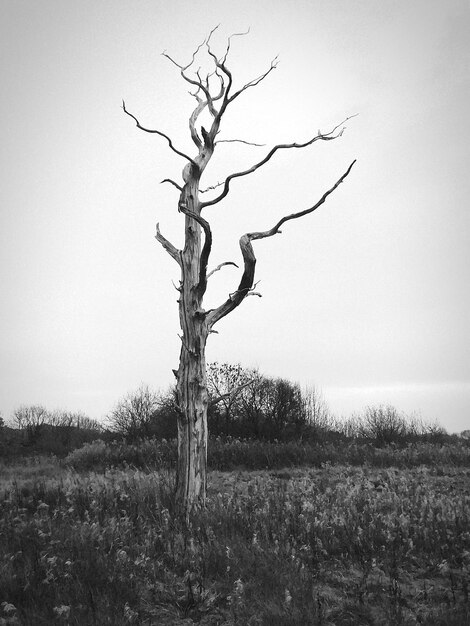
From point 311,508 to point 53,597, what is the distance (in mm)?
3914

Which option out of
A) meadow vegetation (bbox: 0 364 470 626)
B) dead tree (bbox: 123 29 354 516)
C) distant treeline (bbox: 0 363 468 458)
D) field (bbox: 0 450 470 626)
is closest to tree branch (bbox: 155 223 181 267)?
dead tree (bbox: 123 29 354 516)

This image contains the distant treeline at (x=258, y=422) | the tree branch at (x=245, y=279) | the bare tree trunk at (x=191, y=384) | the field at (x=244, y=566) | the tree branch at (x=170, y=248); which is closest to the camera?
the field at (x=244, y=566)

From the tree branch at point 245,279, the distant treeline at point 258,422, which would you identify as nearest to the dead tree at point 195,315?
the tree branch at point 245,279

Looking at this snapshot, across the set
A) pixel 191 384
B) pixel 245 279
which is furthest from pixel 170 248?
pixel 191 384

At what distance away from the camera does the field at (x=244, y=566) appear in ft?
14.2

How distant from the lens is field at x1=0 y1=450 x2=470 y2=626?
434 cm

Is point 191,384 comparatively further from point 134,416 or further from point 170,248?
point 134,416

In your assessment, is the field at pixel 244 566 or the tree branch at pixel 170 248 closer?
the field at pixel 244 566

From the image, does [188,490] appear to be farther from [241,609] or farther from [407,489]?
[407,489]

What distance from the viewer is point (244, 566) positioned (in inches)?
205

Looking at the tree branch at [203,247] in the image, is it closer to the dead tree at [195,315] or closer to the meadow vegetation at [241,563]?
the dead tree at [195,315]

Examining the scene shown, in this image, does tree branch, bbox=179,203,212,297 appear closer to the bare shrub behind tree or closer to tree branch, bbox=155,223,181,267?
tree branch, bbox=155,223,181,267

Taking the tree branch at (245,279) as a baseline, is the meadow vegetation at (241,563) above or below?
below

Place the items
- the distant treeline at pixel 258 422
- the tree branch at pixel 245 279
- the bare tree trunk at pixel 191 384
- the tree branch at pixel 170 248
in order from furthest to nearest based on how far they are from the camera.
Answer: the distant treeline at pixel 258 422 → the tree branch at pixel 170 248 → the tree branch at pixel 245 279 → the bare tree trunk at pixel 191 384
